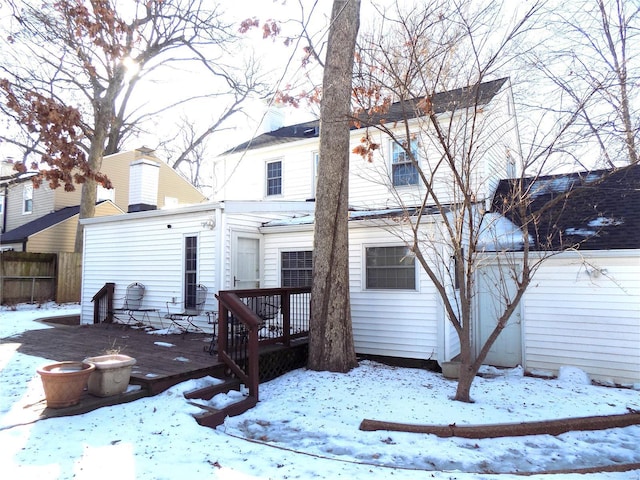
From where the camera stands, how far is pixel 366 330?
807cm

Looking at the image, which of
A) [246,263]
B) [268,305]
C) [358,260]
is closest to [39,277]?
[246,263]

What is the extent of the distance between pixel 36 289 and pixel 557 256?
1680cm

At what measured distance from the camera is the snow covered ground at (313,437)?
324cm

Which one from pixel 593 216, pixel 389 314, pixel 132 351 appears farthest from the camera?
pixel 593 216

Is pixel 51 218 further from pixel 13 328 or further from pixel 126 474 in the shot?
pixel 126 474

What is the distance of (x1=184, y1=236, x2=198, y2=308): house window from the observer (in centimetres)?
887

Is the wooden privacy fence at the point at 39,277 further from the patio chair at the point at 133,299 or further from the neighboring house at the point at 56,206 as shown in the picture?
the patio chair at the point at 133,299

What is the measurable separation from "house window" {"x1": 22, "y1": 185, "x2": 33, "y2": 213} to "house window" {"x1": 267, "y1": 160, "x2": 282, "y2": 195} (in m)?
15.3

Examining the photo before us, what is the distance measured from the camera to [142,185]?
34.0 ft

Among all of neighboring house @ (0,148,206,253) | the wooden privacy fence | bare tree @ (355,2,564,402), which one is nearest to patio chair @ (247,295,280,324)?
bare tree @ (355,2,564,402)

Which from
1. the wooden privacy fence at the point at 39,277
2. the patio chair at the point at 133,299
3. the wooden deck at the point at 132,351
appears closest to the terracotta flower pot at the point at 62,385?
the wooden deck at the point at 132,351

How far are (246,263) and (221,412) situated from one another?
450 cm

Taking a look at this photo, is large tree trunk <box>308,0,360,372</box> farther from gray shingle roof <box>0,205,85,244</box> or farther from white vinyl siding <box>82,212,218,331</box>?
gray shingle roof <box>0,205,85,244</box>

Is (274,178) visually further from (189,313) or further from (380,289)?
(380,289)
